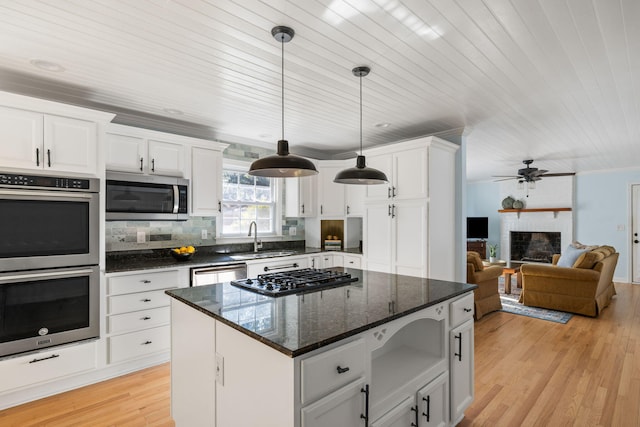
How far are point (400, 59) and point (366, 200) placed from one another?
213 centimetres

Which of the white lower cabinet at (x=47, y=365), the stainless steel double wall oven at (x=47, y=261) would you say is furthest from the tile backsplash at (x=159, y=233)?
the white lower cabinet at (x=47, y=365)

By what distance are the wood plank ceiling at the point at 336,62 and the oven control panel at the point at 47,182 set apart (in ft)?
2.61

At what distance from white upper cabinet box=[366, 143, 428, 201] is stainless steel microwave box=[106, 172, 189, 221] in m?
2.21

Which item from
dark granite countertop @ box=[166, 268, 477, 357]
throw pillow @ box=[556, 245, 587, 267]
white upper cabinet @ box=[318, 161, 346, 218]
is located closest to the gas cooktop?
dark granite countertop @ box=[166, 268, 477, 357]

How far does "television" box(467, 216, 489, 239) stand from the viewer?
8.98m

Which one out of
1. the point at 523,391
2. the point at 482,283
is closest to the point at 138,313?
the point at 523,391

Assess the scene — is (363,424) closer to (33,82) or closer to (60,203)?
(60,203)

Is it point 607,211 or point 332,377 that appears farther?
point 607,211

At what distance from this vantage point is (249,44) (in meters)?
2.14

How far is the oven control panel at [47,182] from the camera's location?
2.43 meters

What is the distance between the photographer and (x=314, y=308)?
5.52 ft

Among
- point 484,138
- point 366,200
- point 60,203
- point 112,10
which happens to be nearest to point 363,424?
point 112,10

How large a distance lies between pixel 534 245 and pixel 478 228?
1331 millimetres

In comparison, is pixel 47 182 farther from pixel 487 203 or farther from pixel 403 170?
pixel 487 203
